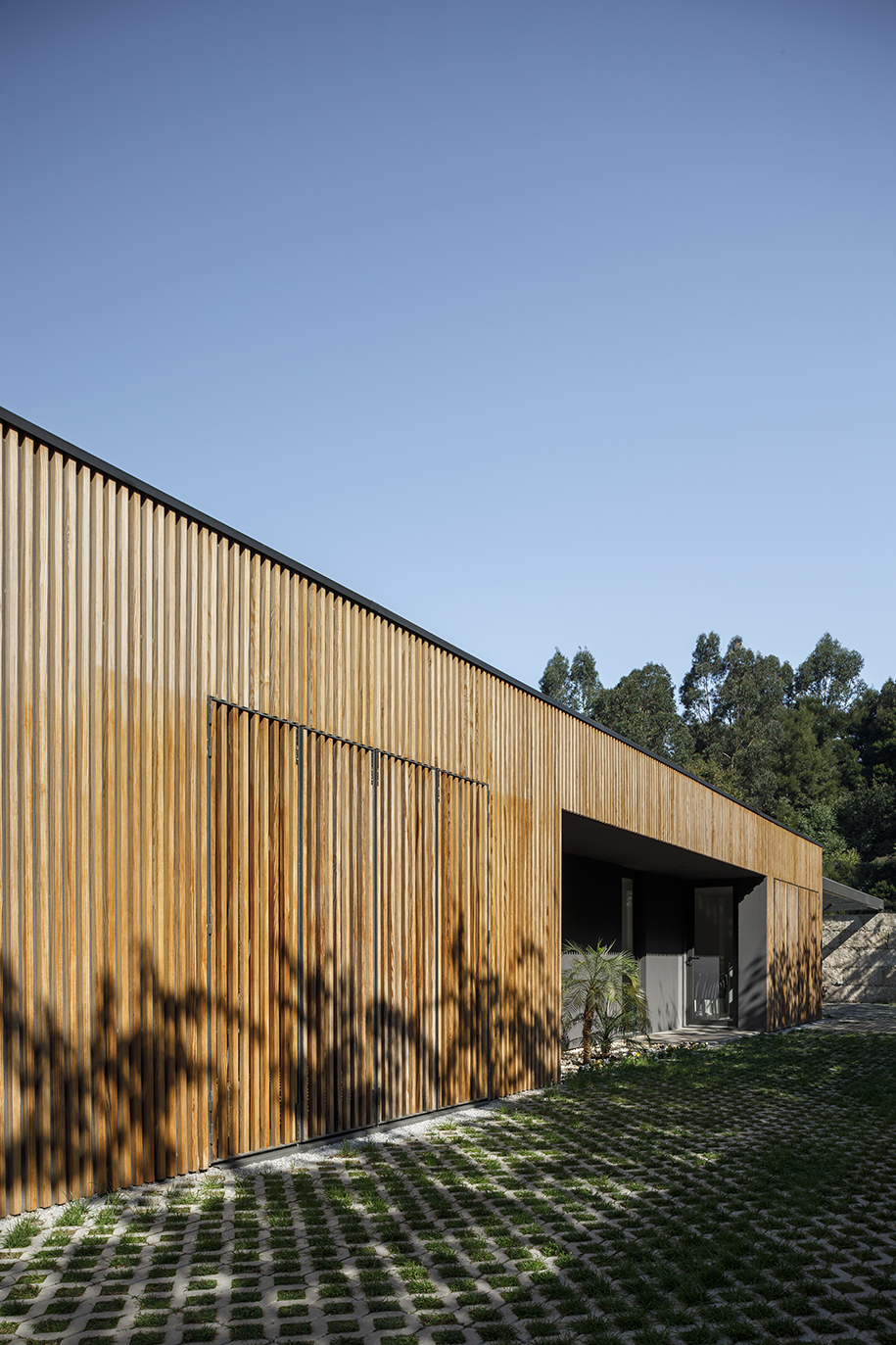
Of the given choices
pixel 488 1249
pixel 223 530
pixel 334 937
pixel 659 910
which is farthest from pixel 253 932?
pixel 659 910

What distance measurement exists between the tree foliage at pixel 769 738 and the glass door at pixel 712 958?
2099 cm

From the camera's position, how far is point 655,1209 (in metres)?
5.25

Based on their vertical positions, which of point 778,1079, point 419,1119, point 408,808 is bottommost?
point 778,1079

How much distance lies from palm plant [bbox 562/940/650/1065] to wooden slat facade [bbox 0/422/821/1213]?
2.40 m

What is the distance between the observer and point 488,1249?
14.6 feet

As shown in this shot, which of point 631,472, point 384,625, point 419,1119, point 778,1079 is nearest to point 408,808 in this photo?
point 384,625

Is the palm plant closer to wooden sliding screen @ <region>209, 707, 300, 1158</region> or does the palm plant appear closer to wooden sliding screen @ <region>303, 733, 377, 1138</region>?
wooden sliding screen @ <region>303, 733, 377, 1138</region>

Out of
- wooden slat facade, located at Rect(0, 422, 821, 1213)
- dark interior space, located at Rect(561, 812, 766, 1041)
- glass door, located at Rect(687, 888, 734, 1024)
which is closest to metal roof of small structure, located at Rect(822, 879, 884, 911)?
glass door, located at Rect(687, 888, 734, 1024)

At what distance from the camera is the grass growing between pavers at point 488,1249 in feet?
11.5

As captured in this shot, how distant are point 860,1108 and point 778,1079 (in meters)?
2.00

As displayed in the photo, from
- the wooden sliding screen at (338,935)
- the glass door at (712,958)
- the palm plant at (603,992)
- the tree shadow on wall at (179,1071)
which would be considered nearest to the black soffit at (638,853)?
the glass door at (712,958)

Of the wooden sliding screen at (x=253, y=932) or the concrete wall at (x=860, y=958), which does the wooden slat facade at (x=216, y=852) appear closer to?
the wooden sliding screen at (x=253, y=932)

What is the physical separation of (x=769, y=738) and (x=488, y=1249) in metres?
47.6

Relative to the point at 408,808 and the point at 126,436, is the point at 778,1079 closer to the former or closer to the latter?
the point at 408,808
